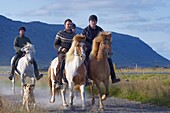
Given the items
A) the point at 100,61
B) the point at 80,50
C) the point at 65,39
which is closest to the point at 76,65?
the point at 80,50

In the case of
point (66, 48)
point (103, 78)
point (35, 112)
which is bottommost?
point (35, 112)

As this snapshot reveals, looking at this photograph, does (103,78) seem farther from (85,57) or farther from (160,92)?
(160,92)

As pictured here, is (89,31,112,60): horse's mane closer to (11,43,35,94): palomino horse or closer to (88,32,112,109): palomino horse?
(88,32,112,109): palomino horse

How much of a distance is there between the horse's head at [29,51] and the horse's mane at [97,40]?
379 cm

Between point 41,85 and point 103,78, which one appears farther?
point 41,85

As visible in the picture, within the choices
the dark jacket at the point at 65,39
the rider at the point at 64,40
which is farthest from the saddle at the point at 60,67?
the dark jacket at the point at 65,39

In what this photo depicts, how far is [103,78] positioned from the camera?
16.8 metres

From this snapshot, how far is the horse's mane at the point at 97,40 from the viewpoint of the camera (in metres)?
16.6

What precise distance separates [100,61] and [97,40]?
2.29ft

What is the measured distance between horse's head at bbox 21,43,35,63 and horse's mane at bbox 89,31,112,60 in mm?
3788

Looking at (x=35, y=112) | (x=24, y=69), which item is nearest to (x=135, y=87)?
(x=24, y=69)

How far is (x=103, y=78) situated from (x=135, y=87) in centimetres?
469

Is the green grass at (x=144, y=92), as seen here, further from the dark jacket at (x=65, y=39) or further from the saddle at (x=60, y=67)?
the dark jacket at (x=65, y=39)

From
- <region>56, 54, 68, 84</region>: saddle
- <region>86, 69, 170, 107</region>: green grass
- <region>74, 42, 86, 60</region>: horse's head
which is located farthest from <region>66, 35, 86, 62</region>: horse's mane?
<region>86, 69, 170, 107</region>: green grass
